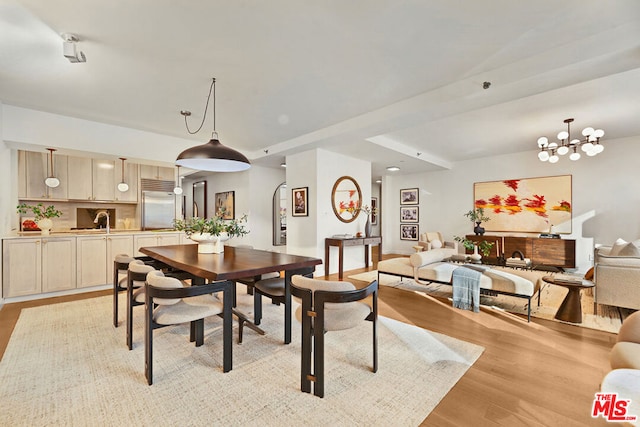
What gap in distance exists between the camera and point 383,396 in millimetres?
1875

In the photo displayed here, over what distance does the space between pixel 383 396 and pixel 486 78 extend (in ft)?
10.1

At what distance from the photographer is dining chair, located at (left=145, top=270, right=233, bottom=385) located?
201cm

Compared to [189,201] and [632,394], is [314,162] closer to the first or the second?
[632,394]

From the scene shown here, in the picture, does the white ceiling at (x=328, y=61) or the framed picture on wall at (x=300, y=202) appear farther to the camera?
the framed picture on wall at (x=300, y=202)

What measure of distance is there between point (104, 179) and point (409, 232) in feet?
25.9

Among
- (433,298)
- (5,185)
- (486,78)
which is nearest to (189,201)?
(5,185)

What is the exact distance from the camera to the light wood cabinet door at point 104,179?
5616mm

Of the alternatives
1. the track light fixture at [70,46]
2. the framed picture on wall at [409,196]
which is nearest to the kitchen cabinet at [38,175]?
the track light fixture at [70,46]

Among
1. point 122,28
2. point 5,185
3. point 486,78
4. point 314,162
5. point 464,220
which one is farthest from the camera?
point 464,220

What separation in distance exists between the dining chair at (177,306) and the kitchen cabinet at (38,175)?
4.63 m

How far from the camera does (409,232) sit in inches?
349

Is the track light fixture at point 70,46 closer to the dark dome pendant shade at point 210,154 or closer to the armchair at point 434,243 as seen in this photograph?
the dark dome pendant shade at point 210,154

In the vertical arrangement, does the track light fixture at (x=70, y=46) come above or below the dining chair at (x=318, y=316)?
above

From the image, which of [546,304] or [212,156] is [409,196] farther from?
[212,156]
